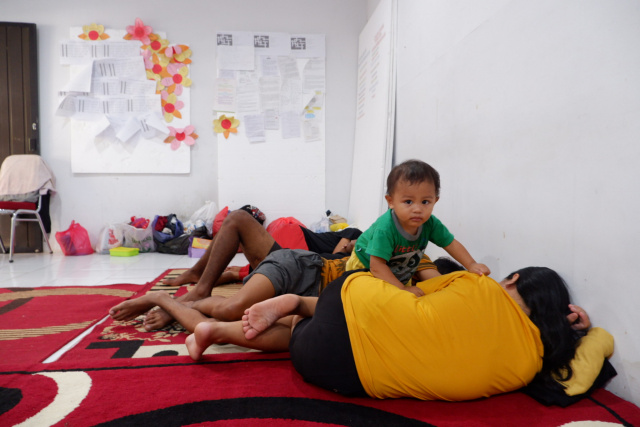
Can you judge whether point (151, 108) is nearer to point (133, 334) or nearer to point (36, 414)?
point (133, 334)

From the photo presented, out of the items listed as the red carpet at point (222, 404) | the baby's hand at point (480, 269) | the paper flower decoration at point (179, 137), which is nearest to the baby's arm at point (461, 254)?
the baby's hand at point (480, 269)

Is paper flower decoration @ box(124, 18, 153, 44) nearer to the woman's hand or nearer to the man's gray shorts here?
the man's gray shorts

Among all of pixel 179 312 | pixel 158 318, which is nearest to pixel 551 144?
pixel 179 312

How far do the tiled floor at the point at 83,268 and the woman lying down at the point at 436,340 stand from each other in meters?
1.80

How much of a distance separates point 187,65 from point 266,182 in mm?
1401

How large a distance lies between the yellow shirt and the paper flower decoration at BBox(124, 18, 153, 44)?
3.84m

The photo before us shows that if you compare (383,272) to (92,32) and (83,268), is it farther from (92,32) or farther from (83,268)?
(92,32)

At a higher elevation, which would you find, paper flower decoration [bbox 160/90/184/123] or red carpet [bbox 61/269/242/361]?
paper flower decoration [bbox 160/90/184/123]

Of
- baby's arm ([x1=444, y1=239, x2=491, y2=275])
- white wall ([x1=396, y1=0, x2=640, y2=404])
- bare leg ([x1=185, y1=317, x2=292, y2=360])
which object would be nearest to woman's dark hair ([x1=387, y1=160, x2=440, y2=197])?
baby's arm ([x1=444, y1=239, x2=491, y2=275])

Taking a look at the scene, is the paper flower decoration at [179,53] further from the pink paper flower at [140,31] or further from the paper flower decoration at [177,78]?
the pink paper flower at [140,31]

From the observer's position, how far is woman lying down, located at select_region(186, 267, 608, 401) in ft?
3.29

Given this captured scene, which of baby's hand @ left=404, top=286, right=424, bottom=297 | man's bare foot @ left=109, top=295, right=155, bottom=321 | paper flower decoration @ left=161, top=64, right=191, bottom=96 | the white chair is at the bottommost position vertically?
man's bare foot @ left=109, top=295, right=155, bottom=321

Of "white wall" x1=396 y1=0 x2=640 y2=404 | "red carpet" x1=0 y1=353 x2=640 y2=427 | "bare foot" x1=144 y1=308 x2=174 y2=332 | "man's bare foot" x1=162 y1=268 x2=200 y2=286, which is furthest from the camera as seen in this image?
"man's bare foot" x1=162 y1=268 x2=200 y2=286

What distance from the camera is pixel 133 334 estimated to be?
155 centimetres
